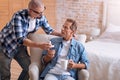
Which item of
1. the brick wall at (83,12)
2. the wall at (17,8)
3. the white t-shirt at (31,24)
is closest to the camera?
the white t-shirt at (31,24)

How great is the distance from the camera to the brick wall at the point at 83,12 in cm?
532

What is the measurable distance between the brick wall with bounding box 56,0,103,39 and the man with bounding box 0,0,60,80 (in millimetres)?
2426

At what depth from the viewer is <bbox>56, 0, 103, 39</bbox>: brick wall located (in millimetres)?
5324

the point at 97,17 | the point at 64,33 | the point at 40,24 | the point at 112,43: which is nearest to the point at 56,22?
the point at 97,17

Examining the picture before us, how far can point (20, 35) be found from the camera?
2.72 m

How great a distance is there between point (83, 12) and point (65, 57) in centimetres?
277

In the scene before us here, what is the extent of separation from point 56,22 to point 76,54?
292 centimetres

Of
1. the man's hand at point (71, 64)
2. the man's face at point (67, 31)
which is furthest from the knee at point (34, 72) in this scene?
the man's face at point (67, 31)

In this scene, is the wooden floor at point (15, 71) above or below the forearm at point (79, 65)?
below

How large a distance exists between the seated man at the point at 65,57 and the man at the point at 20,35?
9.5 inches

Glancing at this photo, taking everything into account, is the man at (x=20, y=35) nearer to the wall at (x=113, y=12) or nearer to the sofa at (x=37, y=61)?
the sofa at (x=37, y=61)

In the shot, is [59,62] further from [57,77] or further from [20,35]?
[20,35]

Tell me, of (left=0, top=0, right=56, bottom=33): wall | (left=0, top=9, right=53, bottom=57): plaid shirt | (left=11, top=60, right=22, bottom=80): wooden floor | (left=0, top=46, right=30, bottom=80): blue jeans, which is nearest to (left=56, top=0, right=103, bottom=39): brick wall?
(left=0, top=0, right=56, bottom=33): wall

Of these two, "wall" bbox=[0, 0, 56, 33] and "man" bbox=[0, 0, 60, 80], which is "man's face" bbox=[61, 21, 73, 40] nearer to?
"man" bbox=[0, 0, 60, 80]
